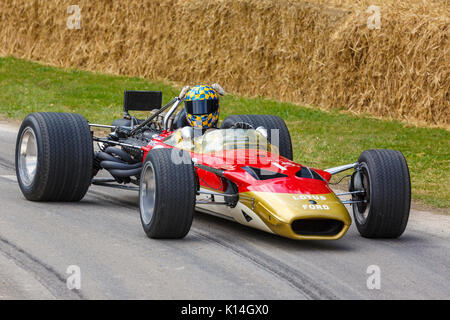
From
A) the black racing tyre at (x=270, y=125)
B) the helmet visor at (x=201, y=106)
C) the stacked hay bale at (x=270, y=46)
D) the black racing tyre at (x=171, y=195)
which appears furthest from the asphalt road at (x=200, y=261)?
the stacked hay bale at (x=270, y=46)

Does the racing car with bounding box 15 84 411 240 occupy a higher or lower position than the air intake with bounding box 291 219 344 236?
higher

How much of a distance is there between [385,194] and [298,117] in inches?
443

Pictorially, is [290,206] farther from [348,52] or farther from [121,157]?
[348,52]

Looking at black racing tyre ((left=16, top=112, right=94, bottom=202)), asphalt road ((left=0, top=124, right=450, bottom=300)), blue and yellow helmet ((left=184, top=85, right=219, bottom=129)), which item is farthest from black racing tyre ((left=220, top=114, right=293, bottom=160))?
black racing tyre ((left=16, top=112, right=94, bottom=202))

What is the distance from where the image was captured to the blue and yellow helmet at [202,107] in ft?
32.5

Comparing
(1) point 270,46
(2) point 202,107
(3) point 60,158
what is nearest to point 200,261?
(2) point 202,107

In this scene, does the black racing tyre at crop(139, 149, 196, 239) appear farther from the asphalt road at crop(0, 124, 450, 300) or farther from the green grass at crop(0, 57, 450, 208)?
the green grass at crop(0, 57, 450, 208)

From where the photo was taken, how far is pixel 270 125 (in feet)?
36.4

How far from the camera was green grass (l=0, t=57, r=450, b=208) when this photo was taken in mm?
14570

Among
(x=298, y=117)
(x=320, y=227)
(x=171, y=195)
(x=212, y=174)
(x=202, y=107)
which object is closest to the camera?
(x=171, y=195)

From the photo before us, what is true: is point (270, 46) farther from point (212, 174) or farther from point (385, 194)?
point (385, 194)

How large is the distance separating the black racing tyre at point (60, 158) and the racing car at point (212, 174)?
0.5 inches
